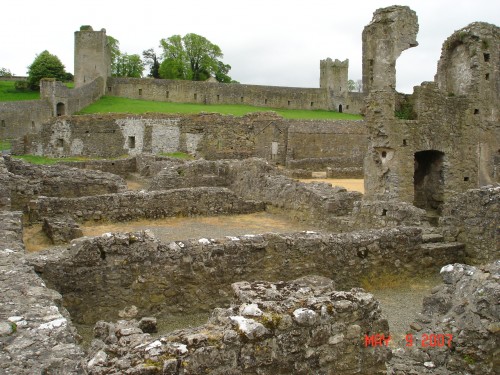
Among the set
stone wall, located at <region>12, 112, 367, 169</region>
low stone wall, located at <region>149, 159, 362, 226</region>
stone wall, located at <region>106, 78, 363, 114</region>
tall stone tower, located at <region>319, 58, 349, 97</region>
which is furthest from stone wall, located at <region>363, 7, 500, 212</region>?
tall stone tower, located at <region>319, 58, 349, 97</region>

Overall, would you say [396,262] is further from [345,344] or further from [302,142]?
[302,142]

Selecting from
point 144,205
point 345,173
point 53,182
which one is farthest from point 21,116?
point 144,205

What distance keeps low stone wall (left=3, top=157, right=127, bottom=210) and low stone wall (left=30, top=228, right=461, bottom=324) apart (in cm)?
904

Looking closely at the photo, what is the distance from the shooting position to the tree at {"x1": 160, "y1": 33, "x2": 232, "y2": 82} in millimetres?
77625

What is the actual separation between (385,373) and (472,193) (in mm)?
5424


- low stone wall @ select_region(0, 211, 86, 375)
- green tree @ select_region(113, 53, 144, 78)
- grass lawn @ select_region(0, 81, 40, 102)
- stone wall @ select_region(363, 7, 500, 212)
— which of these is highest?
green tree @ select_region(113, 53, 144, 78)

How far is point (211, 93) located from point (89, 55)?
14497 mm

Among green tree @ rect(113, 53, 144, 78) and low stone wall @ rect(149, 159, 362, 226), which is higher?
green tree @ rect(113, 53, 144, 78)

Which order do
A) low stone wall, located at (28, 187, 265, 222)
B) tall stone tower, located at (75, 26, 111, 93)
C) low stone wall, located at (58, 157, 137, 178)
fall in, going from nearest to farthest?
low stone wall, located at (28, 187, 265, 222) → low stone wall, located at (58, 157, 137, 178) → tall stone tower, located at (75, 26, 111, 93)

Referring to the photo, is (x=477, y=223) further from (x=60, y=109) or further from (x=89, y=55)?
(x=89, y=55)

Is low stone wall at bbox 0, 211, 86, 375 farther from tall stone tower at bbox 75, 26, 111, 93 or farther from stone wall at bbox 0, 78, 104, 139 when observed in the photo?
tall stone tower at bbox 75, 26, 111, 93

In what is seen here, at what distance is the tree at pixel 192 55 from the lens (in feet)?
255

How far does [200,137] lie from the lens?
37031mm

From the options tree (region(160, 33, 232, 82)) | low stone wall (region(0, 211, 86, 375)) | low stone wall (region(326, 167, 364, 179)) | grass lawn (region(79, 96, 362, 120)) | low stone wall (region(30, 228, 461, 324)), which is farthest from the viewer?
tree (region(160, 33, 232, 82))
